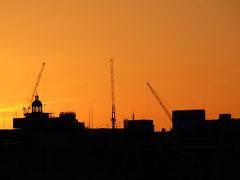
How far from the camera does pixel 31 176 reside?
197375mm

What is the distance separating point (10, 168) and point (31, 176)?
233 inches

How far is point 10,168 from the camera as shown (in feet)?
646
